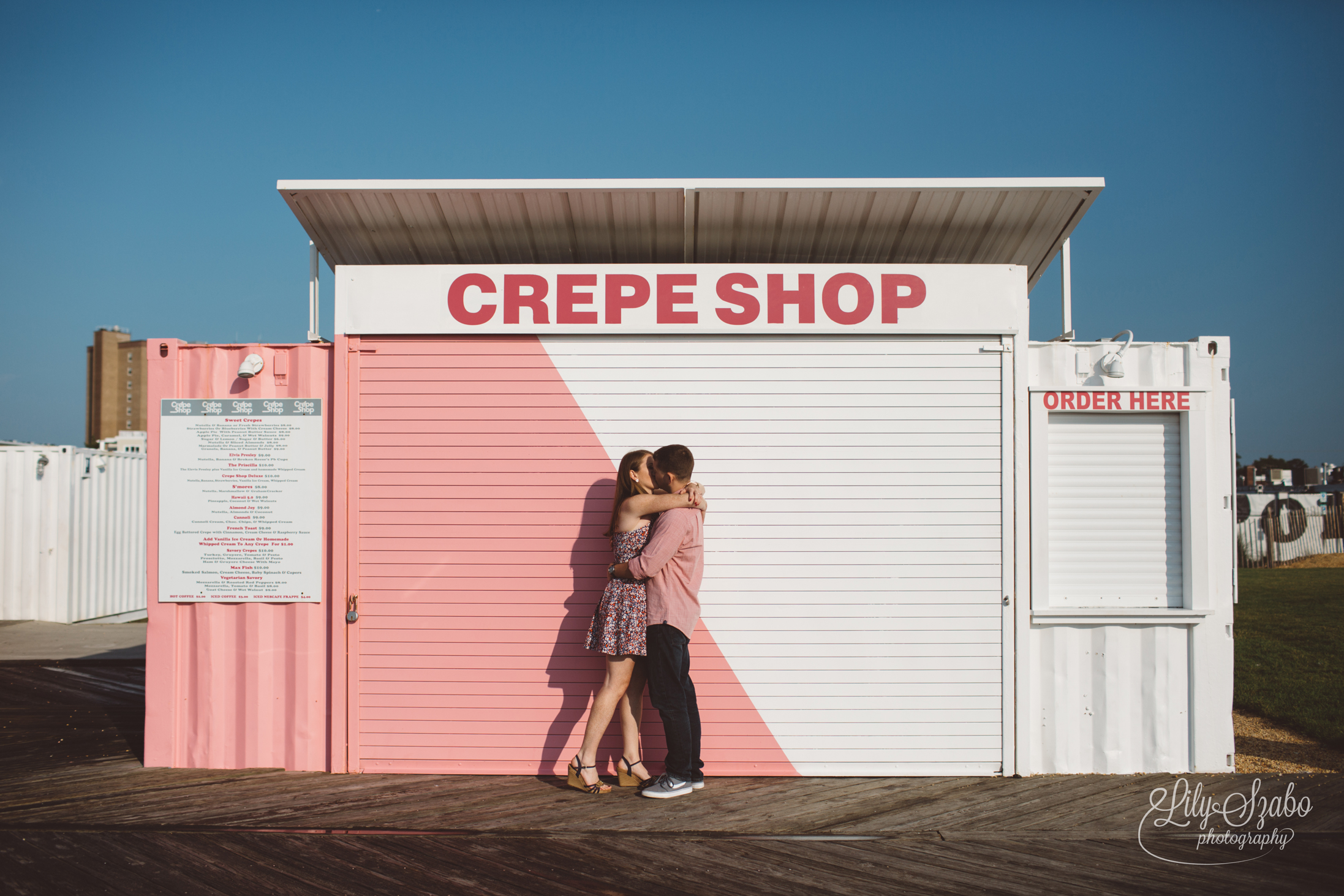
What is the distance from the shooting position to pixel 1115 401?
4.88 m

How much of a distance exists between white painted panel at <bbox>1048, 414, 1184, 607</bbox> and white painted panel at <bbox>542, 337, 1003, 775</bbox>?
0.48m

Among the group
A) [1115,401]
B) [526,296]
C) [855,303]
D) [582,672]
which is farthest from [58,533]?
[1115,401]

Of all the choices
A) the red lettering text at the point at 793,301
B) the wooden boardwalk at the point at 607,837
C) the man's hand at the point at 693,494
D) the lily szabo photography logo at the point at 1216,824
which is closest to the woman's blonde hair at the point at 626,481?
the man's hand at the point at 693,494

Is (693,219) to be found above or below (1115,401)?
above

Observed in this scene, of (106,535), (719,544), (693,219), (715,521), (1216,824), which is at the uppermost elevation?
(693,219)

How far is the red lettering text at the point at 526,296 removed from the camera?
16.0 feet

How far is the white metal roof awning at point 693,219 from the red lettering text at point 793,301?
536mm

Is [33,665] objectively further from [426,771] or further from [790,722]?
[790,722]

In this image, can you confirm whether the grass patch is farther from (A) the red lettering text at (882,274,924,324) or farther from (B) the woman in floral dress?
(B) the woman in floral dress

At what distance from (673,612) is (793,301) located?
2.04 metres

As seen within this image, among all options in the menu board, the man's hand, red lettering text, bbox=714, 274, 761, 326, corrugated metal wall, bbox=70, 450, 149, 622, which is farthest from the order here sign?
corrugated metal wall, bbox=70, 450, 149, 622

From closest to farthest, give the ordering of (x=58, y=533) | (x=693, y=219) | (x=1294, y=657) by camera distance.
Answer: (x=693, y=219)
(x=1294, y=657)
(x=58, y=533)

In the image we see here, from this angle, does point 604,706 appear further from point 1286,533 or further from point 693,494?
point 1286,533

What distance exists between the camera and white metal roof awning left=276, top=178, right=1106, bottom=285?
471cm
